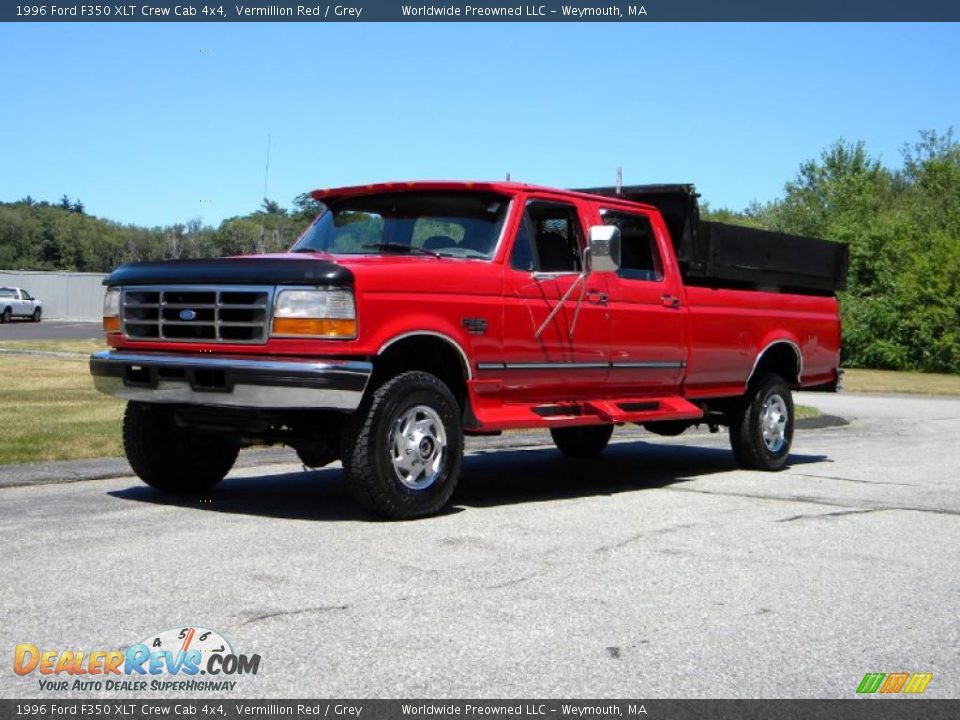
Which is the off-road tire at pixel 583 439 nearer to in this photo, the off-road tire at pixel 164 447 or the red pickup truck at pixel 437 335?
the red pickup truck at pixel 437 335

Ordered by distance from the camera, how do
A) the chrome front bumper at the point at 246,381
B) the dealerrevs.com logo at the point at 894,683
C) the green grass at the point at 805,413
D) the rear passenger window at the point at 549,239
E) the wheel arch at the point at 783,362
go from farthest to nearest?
the green grass at the point at 805,413 → the wheel arch at the point at 783,362 → the rear passenger window at the point at 549,239 → the chrome front bumper at the point at 246,381 → the dealerrevs.com logo at the point at 894,683

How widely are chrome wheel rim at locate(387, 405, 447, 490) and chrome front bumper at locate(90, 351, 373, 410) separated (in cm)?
49

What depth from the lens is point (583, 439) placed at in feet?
39.4

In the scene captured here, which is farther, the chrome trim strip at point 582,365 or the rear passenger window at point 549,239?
the rear passenger window at point 549,239

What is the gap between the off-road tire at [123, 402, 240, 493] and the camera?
863 cm

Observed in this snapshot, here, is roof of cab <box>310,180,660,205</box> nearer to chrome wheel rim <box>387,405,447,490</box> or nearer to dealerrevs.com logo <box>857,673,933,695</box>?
chrome wheel rim <box>387,405,447,490</box>

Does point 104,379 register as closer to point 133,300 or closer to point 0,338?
point 133,300

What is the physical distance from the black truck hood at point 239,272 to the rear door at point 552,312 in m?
1.50

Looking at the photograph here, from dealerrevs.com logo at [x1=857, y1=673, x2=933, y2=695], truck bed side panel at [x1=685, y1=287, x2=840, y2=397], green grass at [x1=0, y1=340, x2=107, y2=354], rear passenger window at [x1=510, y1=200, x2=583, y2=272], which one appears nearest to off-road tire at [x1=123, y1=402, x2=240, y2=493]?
rear passenger window at [x1=510, y1=200, x2=583, y2=272]

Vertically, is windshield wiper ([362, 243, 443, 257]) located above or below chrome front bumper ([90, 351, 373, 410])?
above

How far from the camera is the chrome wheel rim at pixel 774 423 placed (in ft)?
36.8

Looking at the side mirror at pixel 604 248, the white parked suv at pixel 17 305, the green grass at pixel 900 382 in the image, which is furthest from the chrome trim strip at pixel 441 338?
the white parked suv at pixel 17 305

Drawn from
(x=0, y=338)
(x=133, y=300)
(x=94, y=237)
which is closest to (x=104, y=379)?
(x=133, y=300)

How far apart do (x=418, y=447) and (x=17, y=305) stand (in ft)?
176
